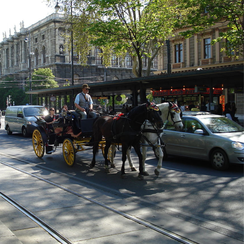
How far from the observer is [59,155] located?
13.6 m

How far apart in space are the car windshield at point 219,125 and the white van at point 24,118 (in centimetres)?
1269

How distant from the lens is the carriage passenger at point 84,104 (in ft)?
35.2

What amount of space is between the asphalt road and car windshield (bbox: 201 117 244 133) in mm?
1140

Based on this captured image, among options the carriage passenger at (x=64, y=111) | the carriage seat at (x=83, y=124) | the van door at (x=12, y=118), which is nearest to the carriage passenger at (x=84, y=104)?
the carriage seat at (x=83, y=124)

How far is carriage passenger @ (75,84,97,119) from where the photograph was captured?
10.7m

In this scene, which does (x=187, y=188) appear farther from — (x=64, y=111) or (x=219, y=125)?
(x=64, y=111)

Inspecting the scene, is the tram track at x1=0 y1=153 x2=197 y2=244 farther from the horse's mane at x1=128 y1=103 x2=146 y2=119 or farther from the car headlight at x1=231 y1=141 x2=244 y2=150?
the car headlight at x1=231 y1=141 x2=244 y2=150

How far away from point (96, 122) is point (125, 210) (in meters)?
4.45

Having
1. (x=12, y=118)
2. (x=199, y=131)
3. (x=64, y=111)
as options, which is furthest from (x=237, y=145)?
(x=12, y=118)

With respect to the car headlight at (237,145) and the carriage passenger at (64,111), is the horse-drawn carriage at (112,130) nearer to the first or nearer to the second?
the carriage passenger at (64,111)

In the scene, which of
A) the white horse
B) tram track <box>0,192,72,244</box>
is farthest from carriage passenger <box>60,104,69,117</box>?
tram track <box>0,192,72,244</box>

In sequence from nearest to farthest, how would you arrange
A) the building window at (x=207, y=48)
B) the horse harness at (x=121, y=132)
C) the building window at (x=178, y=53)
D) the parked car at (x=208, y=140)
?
the horse harness at (x=121, y=132) < the parked car at (x=208, y=140) < the building window at (x=207, y=48) < the building window at (x=178, y=53)

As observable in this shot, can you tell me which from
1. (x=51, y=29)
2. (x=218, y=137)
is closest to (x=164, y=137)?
(x=218, y=137)

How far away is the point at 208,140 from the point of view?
396 inches
